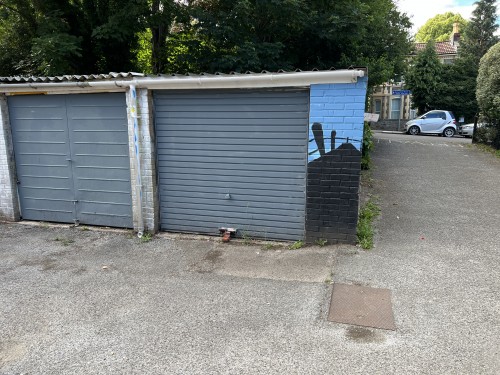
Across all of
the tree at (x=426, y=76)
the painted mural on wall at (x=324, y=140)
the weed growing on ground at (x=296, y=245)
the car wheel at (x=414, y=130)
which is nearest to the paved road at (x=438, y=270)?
the weed growing on ground at (x=296, y=245)

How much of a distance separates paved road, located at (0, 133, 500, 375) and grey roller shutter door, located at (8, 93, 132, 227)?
1.46 ft

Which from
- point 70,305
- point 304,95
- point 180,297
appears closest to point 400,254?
point 304,95

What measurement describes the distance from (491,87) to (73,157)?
1329 cm

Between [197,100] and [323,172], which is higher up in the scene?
[197,100]

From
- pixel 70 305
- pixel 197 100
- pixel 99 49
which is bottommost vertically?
pixel 70 305

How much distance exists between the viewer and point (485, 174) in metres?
10.5

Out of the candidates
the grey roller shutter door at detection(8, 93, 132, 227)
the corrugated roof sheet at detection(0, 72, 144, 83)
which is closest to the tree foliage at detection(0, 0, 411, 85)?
the corrugated roof sheet at detection(0, 72, 144, 83)

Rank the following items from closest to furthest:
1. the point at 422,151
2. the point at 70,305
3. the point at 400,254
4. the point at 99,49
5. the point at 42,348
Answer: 1. the point at 42,348
2. the point at 70,305
3. the point at 400,254
4. the point at 99,49
5. the point at 422,151

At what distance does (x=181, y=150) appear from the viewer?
6.18 metres

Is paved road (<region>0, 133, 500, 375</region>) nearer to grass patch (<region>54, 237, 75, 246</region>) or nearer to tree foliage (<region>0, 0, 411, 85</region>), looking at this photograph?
grass patch (<region>54, 237, 75, 246</region>)

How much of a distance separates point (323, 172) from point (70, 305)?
348 cm

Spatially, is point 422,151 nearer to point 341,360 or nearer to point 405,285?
point 405,285

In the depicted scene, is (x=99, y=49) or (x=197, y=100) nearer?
(x=197, y=100)

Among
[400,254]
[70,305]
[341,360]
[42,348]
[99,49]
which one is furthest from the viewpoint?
[99,49]
